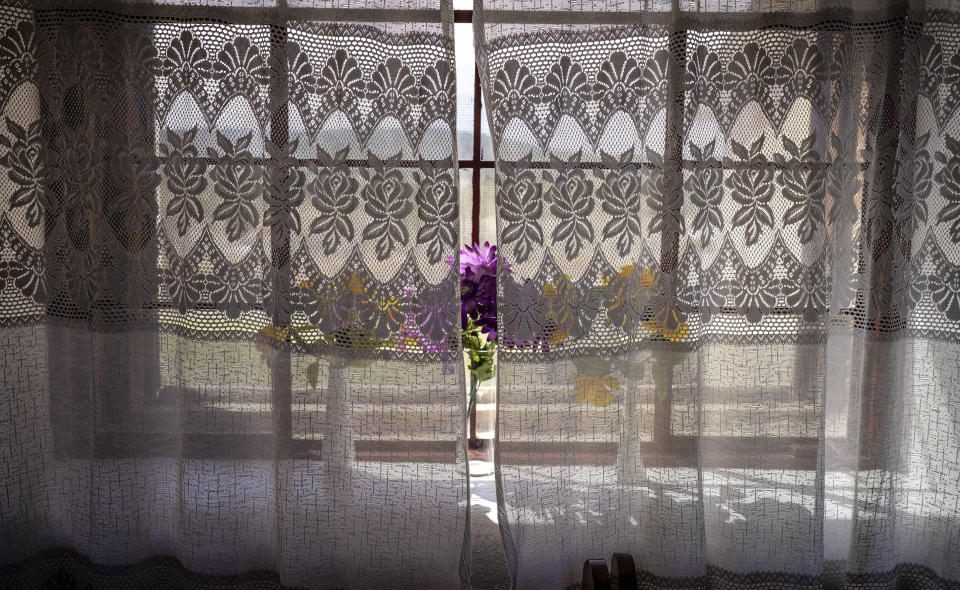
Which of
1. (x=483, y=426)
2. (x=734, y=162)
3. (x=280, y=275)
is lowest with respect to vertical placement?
(x=483, y=426)

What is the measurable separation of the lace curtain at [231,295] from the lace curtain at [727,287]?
0.51 feet

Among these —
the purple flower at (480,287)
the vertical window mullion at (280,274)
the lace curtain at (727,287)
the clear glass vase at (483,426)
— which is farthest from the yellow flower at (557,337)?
the vertical window mullion at (280,274)

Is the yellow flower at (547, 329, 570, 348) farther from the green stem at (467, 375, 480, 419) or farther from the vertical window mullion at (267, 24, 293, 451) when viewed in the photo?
the vertical window mullion at (267, 24, 293, 451)

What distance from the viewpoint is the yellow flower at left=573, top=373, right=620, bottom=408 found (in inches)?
47.9

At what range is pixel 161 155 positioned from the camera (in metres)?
1.17

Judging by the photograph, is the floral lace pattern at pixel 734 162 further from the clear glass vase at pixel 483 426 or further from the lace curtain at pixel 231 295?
the clear glass vase at pixel 483 426

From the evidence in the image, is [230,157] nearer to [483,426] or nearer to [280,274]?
[280,274]

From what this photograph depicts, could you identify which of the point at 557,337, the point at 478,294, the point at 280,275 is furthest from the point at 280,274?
the point at 557,337

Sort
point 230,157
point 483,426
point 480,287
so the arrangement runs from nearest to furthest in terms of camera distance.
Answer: point 230,157 → point 480,287 → point 483,426

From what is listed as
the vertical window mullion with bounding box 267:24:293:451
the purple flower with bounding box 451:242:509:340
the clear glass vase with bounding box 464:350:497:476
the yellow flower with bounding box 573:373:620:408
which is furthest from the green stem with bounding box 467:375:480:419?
the vertical window mullion with bounding box 267:24:293:451

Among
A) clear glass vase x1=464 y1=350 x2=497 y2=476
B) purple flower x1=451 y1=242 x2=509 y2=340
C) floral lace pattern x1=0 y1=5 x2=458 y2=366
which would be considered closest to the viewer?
floral lace pattern x1=0 y1=5 x2=458 y2=366

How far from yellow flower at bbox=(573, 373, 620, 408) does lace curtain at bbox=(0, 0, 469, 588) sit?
0.76 ft

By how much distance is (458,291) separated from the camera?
118 centimetres

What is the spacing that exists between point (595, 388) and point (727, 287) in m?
0.30
